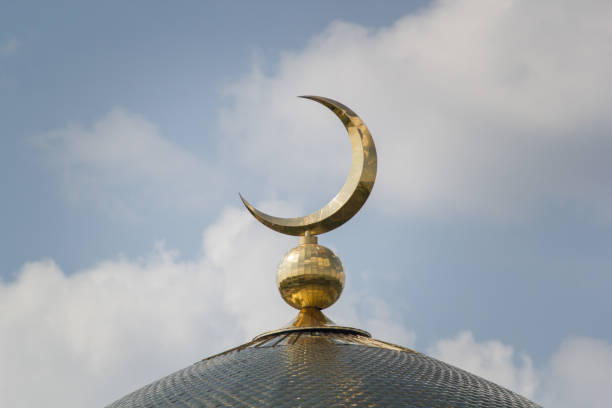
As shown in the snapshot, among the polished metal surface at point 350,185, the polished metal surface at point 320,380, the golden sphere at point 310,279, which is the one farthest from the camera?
the polished metal surface at point 350,185

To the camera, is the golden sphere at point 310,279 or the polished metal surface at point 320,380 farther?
the golden sphere at point 310,279

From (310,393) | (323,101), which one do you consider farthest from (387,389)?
(323,101)

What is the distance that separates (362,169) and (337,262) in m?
2.56

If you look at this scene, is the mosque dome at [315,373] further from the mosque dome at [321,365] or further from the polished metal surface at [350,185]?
the polished metal surface at [350,185]

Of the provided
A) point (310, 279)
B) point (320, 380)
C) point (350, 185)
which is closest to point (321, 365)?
point (320, 380)

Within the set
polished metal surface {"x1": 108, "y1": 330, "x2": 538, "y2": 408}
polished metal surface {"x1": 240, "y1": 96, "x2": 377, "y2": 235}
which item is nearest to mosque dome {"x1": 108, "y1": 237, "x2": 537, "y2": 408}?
polished metal surface {"x1": 108, "y1": 330, "x2": 538, "y2": 408}

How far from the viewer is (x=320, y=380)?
1493 cm

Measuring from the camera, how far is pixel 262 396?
14.6 meters

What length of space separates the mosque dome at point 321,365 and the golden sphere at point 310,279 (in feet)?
0.08

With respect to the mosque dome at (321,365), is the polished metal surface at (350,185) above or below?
above

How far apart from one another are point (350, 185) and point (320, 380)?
760 centimetres

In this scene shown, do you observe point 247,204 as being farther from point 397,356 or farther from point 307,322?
point 397,356

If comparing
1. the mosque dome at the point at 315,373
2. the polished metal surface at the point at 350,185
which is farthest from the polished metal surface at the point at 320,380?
the polished metal surface at the point at 350,185

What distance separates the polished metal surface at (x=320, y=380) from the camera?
14461mm
